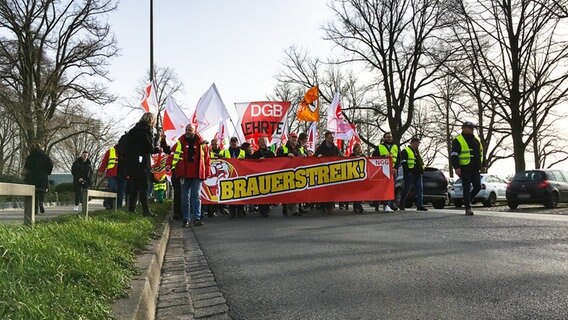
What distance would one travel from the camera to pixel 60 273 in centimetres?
385

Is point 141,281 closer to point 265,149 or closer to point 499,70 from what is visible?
point 265,149

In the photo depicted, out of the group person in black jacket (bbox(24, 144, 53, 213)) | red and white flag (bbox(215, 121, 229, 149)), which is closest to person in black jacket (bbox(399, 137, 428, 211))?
red and white flag (bbox(215, 121, 229, 149))

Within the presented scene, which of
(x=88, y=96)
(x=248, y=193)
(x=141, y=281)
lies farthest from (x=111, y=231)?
(x=88, y=96)

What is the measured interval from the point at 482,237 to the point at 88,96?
3322cm

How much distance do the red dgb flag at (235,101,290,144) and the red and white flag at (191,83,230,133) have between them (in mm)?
924

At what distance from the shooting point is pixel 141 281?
14.8ft

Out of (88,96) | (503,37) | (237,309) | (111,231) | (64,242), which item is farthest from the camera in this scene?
(88,96)

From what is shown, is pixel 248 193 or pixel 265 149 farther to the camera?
pixel 265 149

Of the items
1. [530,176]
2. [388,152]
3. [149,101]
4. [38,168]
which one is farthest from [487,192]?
[38,168]

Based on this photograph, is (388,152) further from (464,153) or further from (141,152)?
(141,152)

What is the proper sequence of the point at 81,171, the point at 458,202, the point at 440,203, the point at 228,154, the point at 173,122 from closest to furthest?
the point at 228,154, the point at 173,122, the point at 81,171, the point at 440,203, the point at 458,202

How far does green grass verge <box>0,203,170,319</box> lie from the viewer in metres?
3.05

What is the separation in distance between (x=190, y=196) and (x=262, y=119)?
6.52m

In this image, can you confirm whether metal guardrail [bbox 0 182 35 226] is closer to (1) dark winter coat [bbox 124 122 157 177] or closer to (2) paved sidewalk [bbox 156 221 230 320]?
(2) paved sidewalk [bbox 156 221 230 320]
